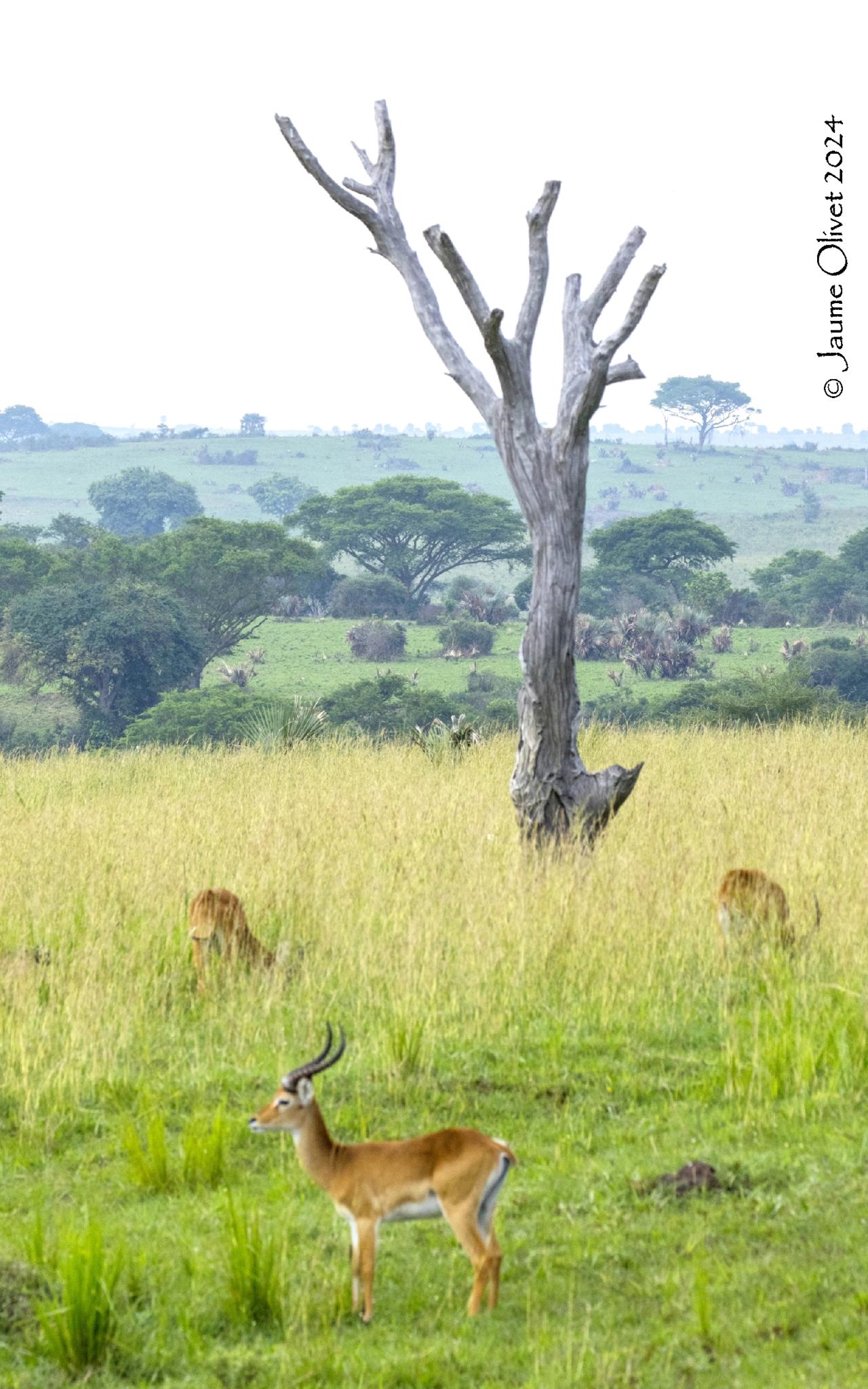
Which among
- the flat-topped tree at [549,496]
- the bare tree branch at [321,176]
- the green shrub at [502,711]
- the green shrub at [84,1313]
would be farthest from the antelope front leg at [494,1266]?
the green shrub at [502,711]

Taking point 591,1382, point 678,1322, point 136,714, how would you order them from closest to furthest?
point 591,1382 < point 678,1322 < point 136,714

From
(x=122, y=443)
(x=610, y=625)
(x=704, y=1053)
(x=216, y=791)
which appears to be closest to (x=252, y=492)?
(x=122, y=443)

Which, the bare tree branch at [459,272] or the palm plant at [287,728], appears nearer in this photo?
the bare tree branch at [459,272]

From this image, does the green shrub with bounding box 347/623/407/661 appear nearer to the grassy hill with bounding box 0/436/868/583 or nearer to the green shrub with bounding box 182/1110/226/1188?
the grassy hill with bounding box 0/436/868/583

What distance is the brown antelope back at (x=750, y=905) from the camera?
6.94 metres

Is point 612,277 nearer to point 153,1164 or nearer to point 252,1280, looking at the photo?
point 153,1164

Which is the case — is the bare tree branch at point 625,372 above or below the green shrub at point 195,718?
above

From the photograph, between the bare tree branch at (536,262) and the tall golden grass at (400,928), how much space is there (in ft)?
10.8

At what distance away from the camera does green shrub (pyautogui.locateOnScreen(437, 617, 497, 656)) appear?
4244cm

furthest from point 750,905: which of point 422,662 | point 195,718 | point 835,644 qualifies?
point 422,662

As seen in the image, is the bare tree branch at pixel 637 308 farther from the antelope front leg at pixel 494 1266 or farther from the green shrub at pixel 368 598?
the green shrub at pixel 368 598

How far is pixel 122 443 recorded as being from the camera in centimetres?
10538

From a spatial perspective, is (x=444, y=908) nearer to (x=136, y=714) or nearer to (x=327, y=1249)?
(x=327, y=1249)

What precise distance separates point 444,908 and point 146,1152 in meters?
3.08
